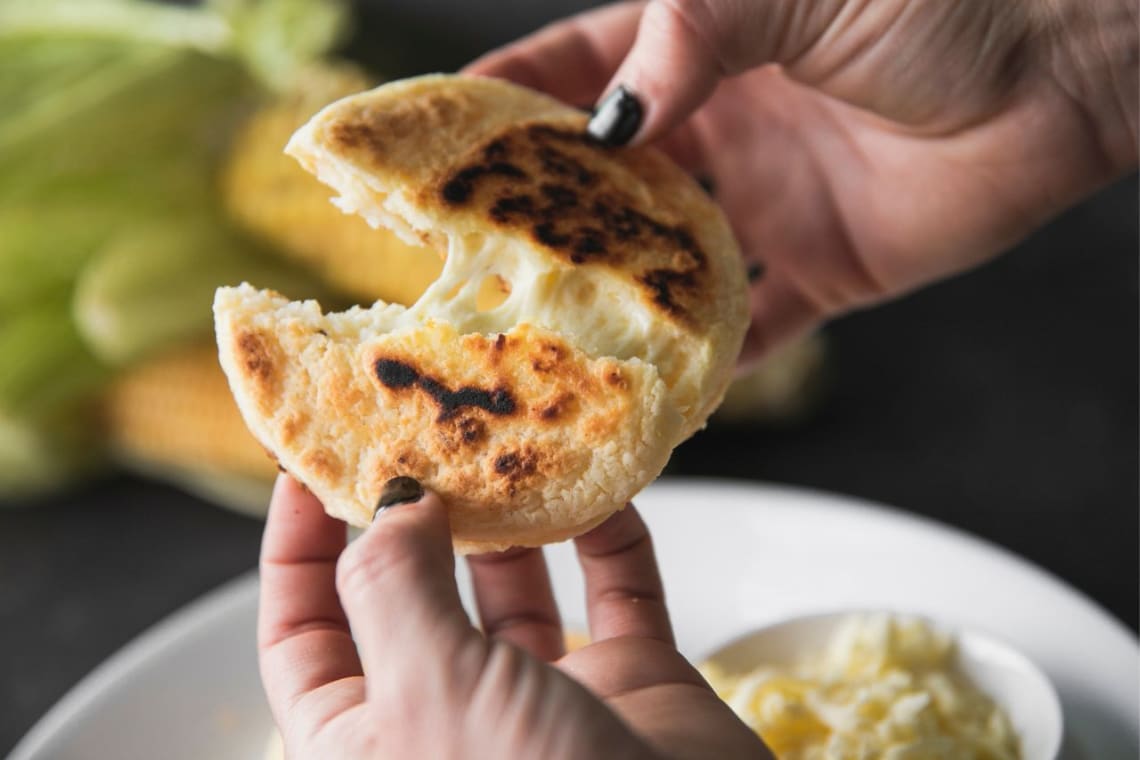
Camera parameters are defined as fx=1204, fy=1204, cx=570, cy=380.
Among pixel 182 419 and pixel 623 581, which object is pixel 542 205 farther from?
pixel 182 419

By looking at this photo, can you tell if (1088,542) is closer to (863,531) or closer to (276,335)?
(863,531)

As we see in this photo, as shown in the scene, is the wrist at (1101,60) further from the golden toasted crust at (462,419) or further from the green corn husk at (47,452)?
the green corn husk at (47,452)

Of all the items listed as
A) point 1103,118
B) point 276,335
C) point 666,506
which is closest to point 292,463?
point 276,335

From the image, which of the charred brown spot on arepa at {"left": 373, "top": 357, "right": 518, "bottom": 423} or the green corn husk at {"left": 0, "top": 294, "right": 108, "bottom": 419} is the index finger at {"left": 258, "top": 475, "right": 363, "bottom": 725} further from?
the green corn husk at {"left": 0, "top": 294, "right": 108, "bottom": 419}

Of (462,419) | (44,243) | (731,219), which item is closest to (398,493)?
(462,419)

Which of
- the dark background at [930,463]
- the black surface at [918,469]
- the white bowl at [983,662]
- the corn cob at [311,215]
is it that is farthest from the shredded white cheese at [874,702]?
the corn cob at [311,215]

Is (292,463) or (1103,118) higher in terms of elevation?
(1103,118)
